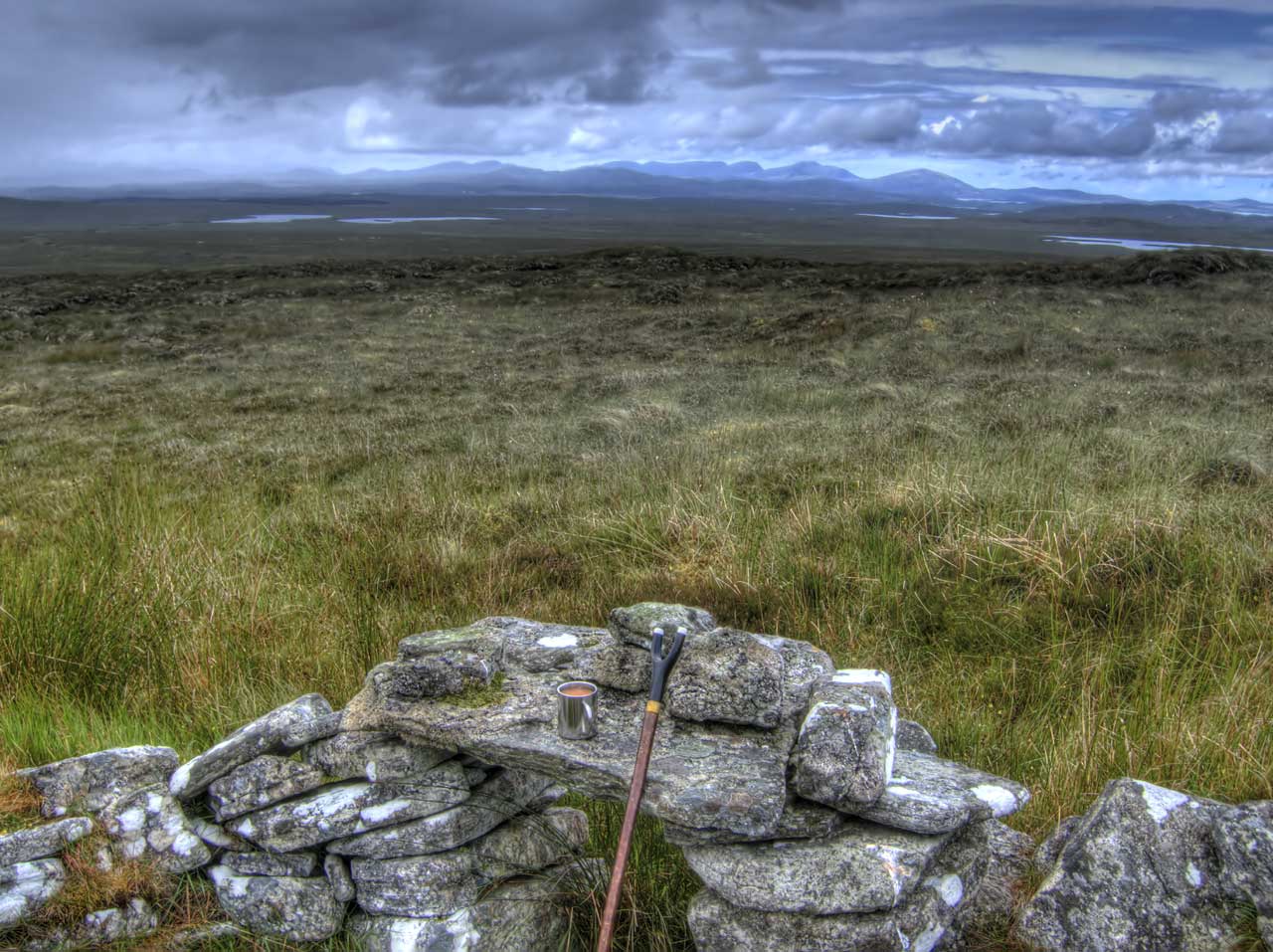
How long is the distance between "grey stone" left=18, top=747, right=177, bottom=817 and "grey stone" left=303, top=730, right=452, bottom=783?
671 millimetres

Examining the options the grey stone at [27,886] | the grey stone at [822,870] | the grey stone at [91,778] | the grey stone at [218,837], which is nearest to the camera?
the grey stone at [822,870]

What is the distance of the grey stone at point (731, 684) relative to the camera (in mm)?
3121

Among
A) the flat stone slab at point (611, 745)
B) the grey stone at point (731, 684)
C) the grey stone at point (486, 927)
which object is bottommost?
the grey stone at point (486, 927)

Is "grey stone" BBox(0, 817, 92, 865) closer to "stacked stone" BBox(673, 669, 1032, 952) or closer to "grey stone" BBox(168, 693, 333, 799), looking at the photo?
"grey stone" BBox(168, 693, 333, 799)

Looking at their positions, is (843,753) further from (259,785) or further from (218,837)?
(218,837)

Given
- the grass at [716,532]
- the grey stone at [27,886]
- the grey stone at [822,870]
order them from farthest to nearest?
the grass at [716,532] < the grey stone at [27,886] < the grey stone at [822,870]

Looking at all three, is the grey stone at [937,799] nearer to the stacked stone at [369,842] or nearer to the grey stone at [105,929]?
the stacked stone at [369,842]

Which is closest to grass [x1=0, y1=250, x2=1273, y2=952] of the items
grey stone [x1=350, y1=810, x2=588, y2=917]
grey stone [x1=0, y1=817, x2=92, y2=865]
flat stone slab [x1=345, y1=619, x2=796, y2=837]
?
grey stone [x1=350, y1=810, x2=588, y2=917]

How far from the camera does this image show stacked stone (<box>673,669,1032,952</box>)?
2693 mm

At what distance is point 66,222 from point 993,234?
154m

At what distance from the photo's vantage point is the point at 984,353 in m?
18.6

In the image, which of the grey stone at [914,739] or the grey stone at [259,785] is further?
the grey stone at [914,739]

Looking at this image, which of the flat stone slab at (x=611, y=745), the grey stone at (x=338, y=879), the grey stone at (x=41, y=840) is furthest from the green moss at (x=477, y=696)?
the grey stone at (x=41, y=840)

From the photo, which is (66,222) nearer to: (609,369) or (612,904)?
(609,369)
